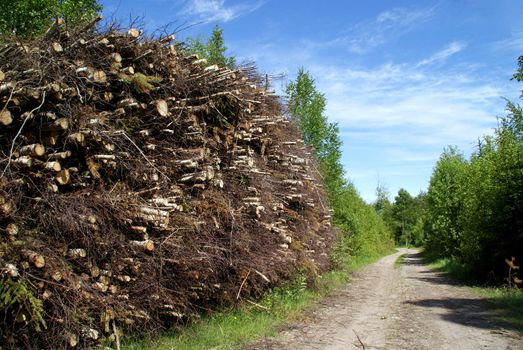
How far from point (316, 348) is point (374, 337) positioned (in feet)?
4.48

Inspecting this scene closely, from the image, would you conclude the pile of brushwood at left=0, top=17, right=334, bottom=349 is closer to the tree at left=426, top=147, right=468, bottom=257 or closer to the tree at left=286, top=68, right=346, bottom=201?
the tree at left=286, top=68, right=346, bottom=201

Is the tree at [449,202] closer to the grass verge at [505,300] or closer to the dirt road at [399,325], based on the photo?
the grass verge at [505,300]

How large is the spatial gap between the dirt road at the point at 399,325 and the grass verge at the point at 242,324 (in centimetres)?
33

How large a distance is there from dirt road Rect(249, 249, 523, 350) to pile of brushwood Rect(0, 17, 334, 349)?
5.30ft

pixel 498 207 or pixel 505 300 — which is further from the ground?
pixel 498 207

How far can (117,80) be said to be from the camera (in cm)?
624

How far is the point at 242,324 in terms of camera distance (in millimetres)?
8016

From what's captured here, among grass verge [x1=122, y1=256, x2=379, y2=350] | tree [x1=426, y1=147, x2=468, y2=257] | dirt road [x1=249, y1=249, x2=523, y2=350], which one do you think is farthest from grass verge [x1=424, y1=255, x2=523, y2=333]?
tree [x1=426, y1=147, x2=468, y2=257]

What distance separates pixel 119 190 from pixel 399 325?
6.08 meters

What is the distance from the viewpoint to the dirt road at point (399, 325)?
286 inches

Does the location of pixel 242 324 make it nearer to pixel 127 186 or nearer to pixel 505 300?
pixel 127 186

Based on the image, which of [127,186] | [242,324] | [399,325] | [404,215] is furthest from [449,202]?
[404,215]

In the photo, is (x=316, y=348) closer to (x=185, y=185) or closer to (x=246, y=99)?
(x=185, y=185)

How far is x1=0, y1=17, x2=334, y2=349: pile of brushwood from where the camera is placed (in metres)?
4.95
